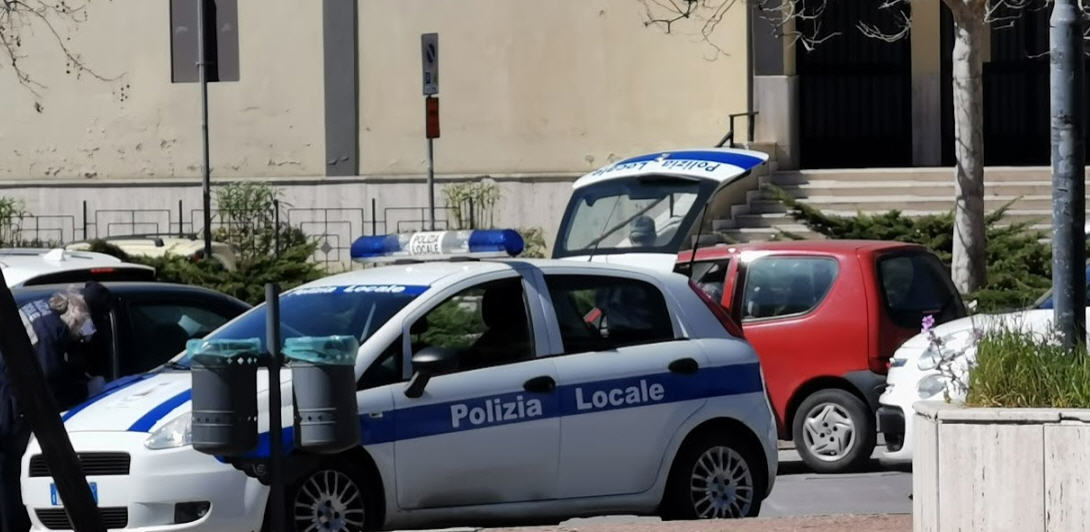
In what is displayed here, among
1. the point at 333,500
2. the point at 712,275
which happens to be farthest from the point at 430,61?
the point at 333,500

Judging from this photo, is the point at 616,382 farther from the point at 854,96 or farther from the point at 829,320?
the point at 854,96

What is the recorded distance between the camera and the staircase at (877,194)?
24.2 metres

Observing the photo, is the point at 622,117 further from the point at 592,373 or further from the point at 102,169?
the point at 592,373

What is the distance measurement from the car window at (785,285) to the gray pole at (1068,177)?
16.0 feet

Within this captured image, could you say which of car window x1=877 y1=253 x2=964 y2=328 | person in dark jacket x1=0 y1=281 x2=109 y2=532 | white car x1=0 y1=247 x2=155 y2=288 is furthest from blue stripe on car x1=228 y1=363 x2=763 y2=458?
white car x1=0 y1=247 x2=155 y2=288

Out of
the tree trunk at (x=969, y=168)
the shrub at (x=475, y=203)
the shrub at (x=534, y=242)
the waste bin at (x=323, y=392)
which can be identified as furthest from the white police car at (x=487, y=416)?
the shrub at (x=475, y=203)

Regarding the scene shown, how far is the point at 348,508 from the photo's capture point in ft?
30.7

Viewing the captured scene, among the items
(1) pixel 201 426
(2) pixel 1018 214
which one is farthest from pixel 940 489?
(2) pixel 1018 214

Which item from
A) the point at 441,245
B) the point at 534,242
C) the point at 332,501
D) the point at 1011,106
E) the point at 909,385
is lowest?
the point at 332,501

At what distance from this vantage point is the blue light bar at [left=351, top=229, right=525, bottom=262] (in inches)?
430

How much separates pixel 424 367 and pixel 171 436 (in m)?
1.29

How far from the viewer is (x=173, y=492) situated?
9.06 meters

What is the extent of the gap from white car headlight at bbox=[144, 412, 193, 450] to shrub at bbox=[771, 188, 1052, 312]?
1107 centimetres

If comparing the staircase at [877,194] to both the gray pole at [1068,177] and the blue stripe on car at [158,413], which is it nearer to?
the gray pole at [1068,177]
